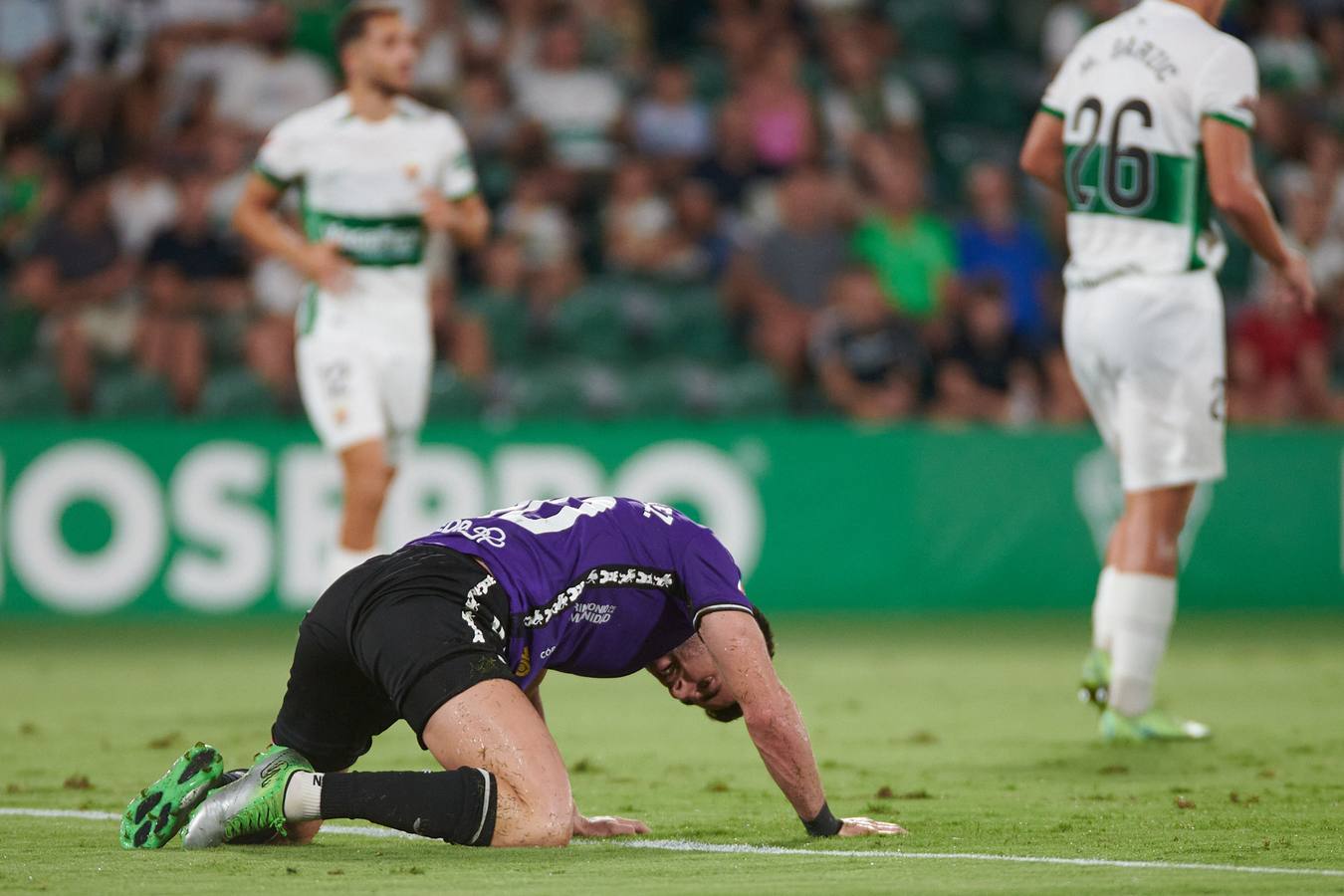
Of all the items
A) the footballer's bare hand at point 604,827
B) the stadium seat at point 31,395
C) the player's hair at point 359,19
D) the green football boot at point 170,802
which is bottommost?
the stadium seat at point 31,395

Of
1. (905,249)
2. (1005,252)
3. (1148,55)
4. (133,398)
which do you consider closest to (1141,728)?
(1148,55)

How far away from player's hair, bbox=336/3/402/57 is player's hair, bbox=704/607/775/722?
4.43 meters

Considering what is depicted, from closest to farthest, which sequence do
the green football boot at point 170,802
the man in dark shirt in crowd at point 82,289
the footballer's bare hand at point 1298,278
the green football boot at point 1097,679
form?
the green football boot at point 170,802, the footballer's bare hand at point 1298,278, the green football boot at point 1097,679, the man in dark shirt in crowd at point 82,289

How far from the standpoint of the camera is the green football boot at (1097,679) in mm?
7770

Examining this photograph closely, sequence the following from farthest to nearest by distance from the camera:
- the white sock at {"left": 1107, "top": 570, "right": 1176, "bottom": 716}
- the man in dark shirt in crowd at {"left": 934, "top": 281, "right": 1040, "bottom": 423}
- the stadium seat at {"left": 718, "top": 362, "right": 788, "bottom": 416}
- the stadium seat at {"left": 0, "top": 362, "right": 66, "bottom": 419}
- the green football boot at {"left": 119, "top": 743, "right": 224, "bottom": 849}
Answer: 1. the man in dark shirt in crowd at {"left": 934, "top": 281, "right": 1040, "bottom": 423}
2. the stadium seat at {"left": 718, "top": 362, "right": 788, "bottom": 416}
3. the stadium seat at {"left": 0, "top": 362, "right": 66, "bottom": 419}
4. the white sock at {"left": 1107, "top": 570, "right": 1176, "bottom": 716}
5. the green football boot at {"left": 119, "top": 743, "right": 224, "bottom": 849}

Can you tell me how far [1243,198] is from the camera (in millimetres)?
7406

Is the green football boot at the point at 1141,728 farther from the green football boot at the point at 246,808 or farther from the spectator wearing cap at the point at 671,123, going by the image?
the spectator wearing cap at the point at 671,123

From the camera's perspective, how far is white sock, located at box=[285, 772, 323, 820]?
5184 mm

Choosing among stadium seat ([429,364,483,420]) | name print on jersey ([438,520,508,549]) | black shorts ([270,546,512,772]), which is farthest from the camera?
stadium seat ([429,364,483,420])

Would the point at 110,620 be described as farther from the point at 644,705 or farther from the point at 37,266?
the point at 644,705

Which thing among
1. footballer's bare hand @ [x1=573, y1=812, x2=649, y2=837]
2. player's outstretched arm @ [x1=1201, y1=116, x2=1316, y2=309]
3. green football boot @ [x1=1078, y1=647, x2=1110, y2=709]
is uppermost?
player's outstretched arm @ [x1=1201, y1=116, x2=1316, y2=309]

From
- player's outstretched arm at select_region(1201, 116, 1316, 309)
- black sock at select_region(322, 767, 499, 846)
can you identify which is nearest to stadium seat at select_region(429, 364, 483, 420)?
player's outstretched arm at select_region(1201, 116, 1316, 309)

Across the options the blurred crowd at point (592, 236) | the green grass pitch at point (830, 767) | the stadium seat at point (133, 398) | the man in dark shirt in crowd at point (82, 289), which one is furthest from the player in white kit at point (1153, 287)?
the man in dark shirt in crowd at point (82, 289)

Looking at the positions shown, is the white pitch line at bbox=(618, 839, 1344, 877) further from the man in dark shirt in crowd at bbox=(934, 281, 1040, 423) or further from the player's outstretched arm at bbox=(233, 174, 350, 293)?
the man in dark shirt in crowd at bbox=(934, 281, 1040, 423)
